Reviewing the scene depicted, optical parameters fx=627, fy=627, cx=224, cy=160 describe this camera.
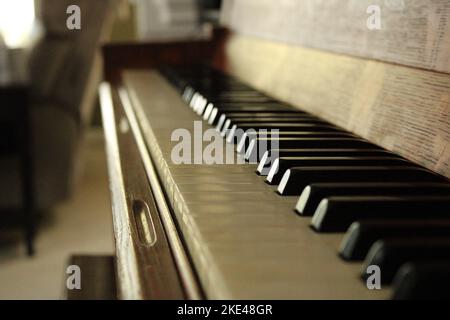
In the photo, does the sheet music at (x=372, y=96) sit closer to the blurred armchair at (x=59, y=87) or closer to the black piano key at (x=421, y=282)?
the black piano key at (x=421, y=282)

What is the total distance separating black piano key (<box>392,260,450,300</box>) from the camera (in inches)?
17.8

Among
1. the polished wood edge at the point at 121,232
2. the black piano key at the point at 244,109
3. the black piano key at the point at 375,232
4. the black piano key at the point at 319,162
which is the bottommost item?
the polished wood edge at the point at 121,232

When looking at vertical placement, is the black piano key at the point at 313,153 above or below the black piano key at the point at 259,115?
above

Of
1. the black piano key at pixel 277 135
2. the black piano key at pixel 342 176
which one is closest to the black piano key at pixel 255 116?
the black piano key at pixel 277 135

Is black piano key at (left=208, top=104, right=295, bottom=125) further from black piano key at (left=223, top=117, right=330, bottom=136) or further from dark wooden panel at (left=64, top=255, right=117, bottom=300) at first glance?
dark wooden panel at (left=64, top=255, right=117, bottom=300)

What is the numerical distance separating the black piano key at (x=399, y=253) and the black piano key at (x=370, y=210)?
95mm

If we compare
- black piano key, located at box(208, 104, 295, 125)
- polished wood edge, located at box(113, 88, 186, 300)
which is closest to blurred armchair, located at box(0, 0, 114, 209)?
black piano key, located at box(208, 104, 295, 125)

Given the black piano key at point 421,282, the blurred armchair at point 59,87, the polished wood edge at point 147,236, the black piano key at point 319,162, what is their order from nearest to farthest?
the black piano key at point 421,282, the polished wood edge at point 147,236, the black piano key at point 319,162, the blurred armchair at point 59,87

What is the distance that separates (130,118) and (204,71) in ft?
2.21

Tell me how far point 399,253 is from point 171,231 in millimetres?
282

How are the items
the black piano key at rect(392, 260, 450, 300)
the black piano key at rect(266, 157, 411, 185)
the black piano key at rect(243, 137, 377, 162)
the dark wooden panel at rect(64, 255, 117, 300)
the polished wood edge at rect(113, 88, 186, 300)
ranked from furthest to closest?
the dark wooden panel at rect(64, 255, 117, 300) → the black piano key at rect(243, 137, 377, 162) → the black piano key at rect(266, 157, 411, 185) → the polished wood edge at rect(113, 88, 186, 300) → the black piano key at rect(392, 260, 450, 300)

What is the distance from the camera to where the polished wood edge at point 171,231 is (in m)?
0.55
